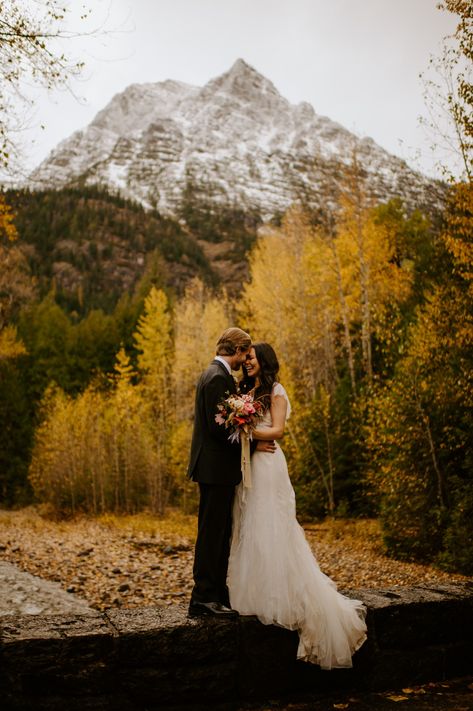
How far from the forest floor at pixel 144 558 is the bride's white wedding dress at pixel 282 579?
4021 mm

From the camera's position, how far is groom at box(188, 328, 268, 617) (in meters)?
3.75

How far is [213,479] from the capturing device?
3.78m

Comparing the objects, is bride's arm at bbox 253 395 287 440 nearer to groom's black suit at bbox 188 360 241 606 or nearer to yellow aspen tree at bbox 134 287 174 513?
groom's black suit at bbox 188 360 241 606

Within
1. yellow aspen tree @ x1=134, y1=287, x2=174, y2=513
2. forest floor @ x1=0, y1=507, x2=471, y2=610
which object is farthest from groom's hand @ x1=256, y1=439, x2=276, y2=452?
yellow aspen tree @ x1=134, y1=287, x2=174, y2=513

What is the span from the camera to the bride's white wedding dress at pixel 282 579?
3.52m

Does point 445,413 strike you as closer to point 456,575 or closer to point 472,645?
point 456,575

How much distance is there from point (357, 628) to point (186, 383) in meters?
23.8

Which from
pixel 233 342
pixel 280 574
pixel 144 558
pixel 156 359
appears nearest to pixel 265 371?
pixel 233 342

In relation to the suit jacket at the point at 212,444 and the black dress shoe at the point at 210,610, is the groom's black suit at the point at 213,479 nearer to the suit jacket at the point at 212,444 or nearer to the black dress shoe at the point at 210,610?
the suit jacket at the point at 212,444

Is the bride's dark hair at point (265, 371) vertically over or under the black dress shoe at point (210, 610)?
over

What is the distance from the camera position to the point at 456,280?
11961 mm

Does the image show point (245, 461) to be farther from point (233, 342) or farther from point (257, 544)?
point (233, 342)

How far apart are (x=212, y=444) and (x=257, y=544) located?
0.68m

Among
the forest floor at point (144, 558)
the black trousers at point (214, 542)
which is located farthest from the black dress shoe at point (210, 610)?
the forest floor at point (144, 558)
